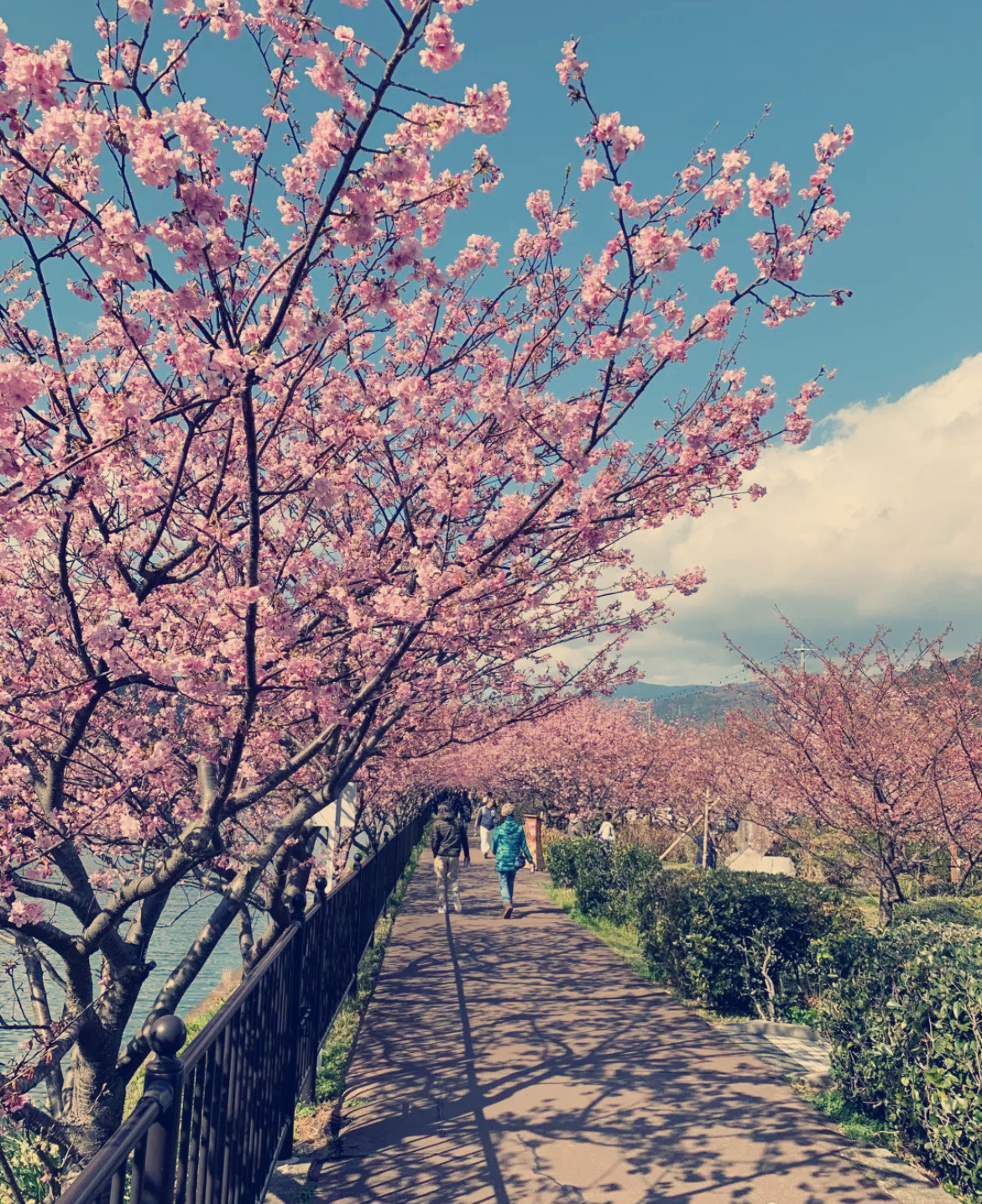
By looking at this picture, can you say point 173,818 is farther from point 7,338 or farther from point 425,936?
point 425,936

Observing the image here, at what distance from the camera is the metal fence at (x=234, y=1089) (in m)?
2.32

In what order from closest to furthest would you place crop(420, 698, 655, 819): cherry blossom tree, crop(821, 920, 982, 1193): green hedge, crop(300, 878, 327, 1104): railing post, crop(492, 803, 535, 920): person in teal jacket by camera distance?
crop(821, 920, 982, 1193): green hedge, crop(300, 878, 327, 1104): railing post, crop(492, 803, 535, 920): person in teal jacket, crop(420, 698, 655, 819): cherry blossom tree

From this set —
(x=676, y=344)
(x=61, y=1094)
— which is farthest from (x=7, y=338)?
(x=61, y=1094)

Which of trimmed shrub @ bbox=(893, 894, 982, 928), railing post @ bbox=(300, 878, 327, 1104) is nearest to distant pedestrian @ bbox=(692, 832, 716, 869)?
trimmed shrub @ bbox=(893, 894, 982, 928)

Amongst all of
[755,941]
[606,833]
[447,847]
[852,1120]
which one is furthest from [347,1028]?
[606,833]

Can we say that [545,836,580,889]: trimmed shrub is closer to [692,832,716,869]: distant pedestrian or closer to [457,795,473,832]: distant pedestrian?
[457,795,473,832]: distant pedestrian

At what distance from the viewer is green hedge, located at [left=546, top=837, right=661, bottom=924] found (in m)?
12.9

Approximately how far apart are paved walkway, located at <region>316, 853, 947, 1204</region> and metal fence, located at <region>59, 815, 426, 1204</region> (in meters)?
0.54

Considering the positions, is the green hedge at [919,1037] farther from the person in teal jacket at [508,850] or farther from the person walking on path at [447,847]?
the person walking on path at [447,847]

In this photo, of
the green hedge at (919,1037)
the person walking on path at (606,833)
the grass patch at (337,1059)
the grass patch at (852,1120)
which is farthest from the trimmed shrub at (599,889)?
the green hedge at (919,1037)

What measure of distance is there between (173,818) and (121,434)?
170 inches

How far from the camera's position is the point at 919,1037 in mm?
4855

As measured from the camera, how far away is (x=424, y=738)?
1245 cm

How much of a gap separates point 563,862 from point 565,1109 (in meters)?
12.0
